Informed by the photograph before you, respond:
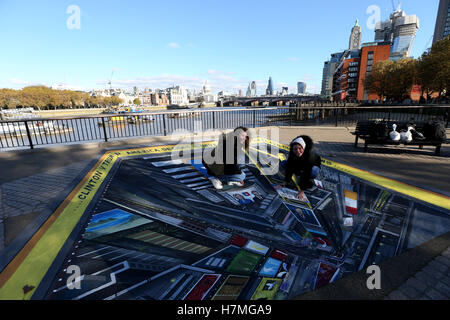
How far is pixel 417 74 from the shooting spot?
3228cm

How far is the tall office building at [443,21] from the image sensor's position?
360 feet

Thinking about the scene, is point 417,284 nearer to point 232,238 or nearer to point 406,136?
point 232,238

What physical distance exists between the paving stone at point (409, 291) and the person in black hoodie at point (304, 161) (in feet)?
7.01

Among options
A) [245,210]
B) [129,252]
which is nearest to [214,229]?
[245,210]

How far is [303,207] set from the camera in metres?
3.82

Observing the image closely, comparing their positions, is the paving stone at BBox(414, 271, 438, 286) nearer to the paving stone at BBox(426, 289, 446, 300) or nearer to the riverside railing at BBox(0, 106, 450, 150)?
the paving stone at BBox(426, 289, 446, 300)

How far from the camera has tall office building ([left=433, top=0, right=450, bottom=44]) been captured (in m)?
110

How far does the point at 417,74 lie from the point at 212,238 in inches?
1754

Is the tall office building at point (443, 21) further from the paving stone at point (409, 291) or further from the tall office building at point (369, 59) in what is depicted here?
the paving stone at point (409, 291)

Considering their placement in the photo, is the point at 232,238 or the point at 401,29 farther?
the point at 401,29

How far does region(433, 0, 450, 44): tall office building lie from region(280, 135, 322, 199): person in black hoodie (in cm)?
16562

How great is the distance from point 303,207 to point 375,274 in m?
1.59

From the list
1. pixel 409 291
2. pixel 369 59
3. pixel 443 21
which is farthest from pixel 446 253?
pixel 443 21

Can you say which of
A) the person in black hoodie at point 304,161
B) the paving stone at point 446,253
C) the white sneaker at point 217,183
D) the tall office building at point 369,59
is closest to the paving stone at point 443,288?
the paving stone at point 446,253
